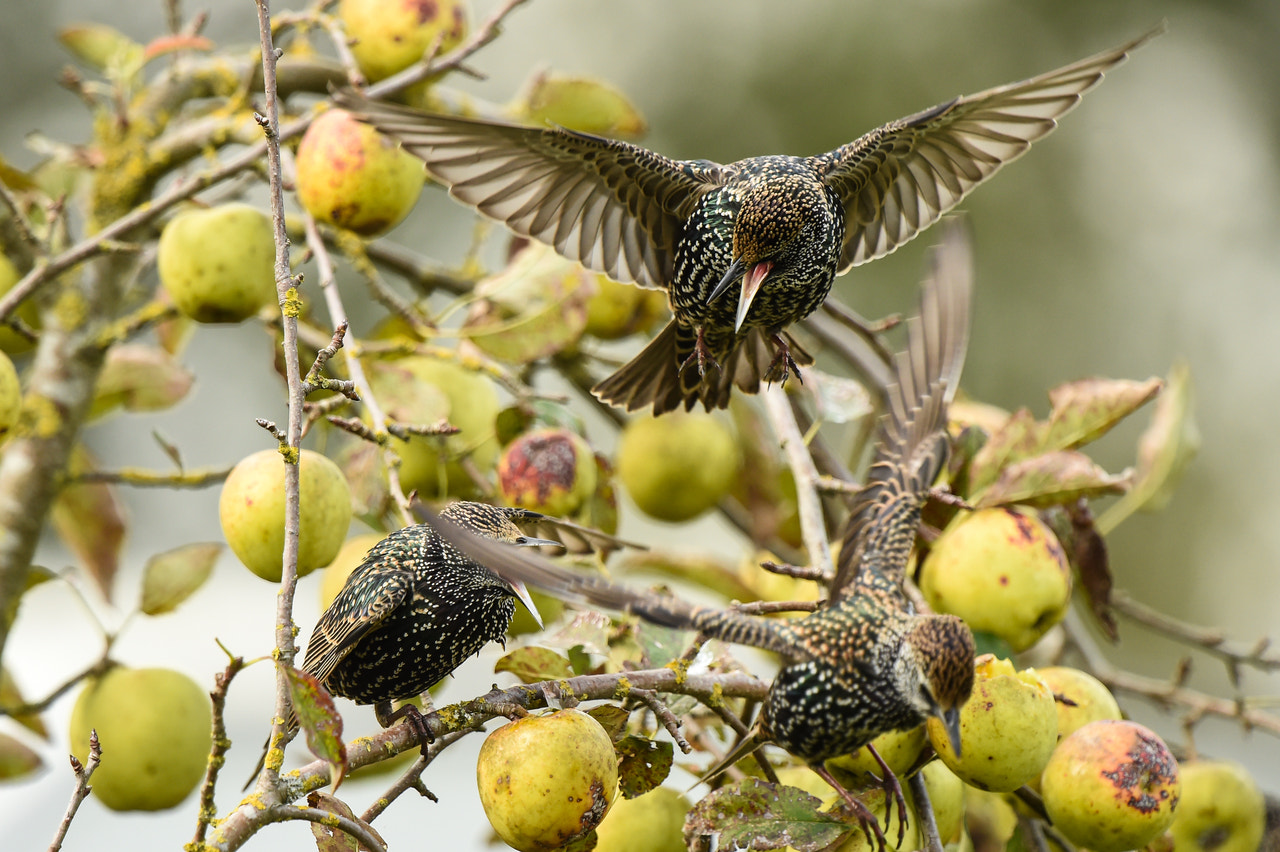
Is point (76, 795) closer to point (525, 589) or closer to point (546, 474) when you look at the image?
point (525, 589)

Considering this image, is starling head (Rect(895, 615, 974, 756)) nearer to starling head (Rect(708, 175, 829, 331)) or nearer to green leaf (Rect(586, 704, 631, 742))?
green leaf (Rect(586, 704, 631, 742))

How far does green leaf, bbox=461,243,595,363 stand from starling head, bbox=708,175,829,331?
338 millimetres

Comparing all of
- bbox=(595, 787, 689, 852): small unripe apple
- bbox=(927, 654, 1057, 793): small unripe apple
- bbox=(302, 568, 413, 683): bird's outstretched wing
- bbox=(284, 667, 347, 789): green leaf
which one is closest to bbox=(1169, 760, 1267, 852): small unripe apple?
bbox=(927, 654, 1057, 793): small unripe apple

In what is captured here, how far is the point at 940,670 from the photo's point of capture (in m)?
1.10

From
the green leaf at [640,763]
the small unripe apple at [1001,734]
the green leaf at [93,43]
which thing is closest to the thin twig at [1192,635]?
the small unripe apple at [1001,734]

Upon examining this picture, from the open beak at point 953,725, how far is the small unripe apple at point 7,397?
3.31ft

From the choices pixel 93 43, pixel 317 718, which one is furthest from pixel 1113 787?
pixel 93 43

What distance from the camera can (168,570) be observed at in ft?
5.52

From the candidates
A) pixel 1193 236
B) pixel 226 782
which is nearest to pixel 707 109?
pixel 1193 236

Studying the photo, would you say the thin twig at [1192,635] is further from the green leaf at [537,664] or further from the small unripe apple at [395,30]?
the small unripe apple at [395,30]

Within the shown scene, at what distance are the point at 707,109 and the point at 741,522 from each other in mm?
4079

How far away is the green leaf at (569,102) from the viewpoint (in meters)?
1.97

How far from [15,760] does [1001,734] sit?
4.43ft

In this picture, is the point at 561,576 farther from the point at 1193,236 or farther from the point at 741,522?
the point at 1193,236
